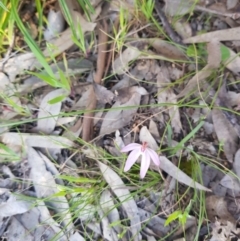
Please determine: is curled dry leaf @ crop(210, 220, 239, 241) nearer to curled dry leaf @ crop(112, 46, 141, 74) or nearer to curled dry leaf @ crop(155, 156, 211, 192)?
curled dry leaf @ crop(155, 156, 211, 192)

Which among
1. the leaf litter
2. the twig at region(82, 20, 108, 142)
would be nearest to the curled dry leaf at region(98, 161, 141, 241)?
the leaf litter

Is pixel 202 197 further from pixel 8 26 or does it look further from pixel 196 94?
pixel 8 26

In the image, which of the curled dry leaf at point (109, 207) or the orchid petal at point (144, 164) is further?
the curled dry leaf at point (109, 207)

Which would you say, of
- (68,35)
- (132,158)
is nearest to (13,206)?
(132,158)

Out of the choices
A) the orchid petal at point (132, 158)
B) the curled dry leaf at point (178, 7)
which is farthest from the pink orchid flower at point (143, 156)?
the curled dry leaf at point (178, 7)

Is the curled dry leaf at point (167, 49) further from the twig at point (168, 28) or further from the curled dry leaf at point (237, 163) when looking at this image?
the curled dry leaf at point (237, 163)

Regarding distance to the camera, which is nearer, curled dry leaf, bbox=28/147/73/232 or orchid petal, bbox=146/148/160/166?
orchid petal, bbox=146/148/160/166

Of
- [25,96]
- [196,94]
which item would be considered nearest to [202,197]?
[196,94]

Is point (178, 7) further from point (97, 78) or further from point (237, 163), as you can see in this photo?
point (237, 163)

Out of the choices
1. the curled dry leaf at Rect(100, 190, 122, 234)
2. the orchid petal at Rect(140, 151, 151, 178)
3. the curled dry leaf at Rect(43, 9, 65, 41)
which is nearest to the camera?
the orchid petal at Rect(140, 151, 151, 178)
